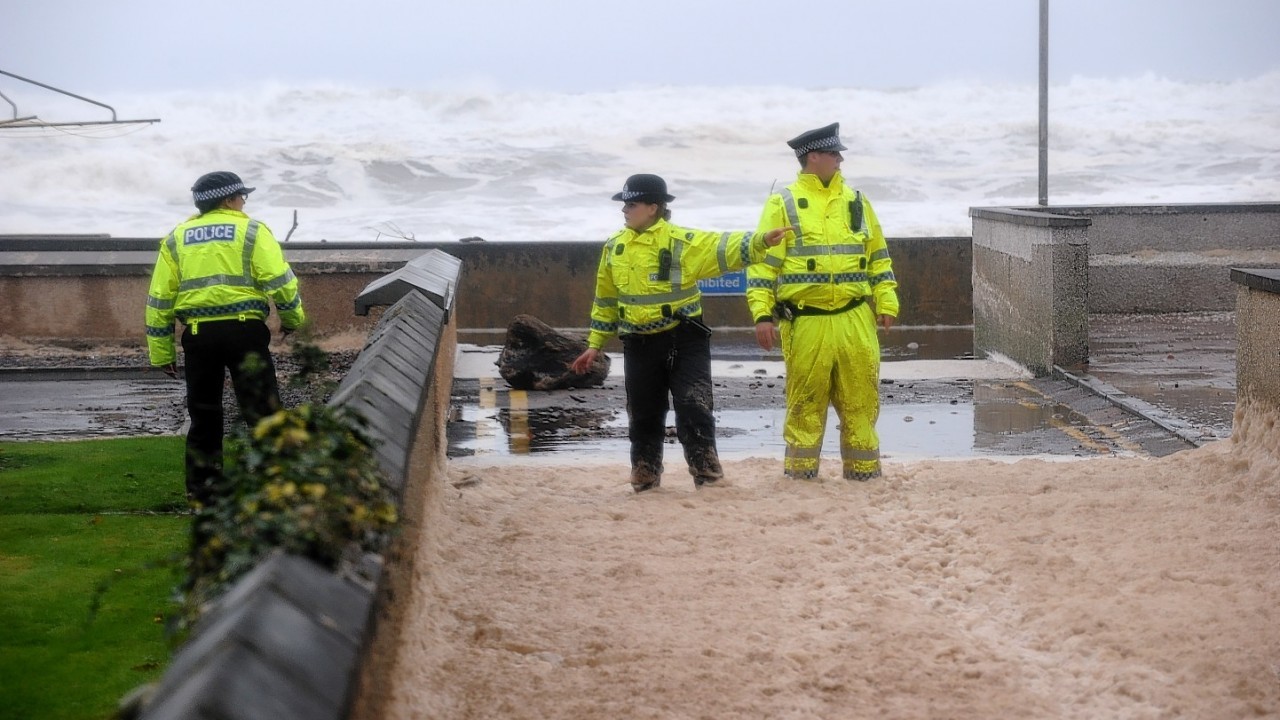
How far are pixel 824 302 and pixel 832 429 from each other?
9.20 ft

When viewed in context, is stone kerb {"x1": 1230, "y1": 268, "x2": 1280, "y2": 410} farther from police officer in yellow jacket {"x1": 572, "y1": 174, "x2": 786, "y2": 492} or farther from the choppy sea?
the choppy sea

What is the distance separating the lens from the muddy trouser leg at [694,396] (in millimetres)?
8227

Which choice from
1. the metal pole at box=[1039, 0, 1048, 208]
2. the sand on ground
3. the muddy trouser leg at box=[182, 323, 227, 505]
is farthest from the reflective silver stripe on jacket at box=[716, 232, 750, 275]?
the metal pole at box=[1039, 0, 1048, 208]

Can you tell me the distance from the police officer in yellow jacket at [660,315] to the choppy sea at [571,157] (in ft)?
123

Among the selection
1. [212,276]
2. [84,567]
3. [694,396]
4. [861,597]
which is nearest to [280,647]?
[861,597]

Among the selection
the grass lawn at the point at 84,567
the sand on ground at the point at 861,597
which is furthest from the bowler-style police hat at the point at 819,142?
the grass lawn at the point at 84,567

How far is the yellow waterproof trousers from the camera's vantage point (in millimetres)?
8312

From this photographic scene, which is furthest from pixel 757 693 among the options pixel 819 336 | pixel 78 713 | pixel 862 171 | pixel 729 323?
pixel 862 171

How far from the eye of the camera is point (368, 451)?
12.8 ft

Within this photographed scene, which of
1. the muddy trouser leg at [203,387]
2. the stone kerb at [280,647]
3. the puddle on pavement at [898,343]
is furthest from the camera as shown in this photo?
the puddle on pavement at [898,343]

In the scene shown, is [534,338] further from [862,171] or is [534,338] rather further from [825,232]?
[862,171]

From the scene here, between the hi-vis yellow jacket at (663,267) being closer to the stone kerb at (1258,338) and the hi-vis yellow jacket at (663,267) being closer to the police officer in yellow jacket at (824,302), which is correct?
the police officer in yellow jacket at (824,302)

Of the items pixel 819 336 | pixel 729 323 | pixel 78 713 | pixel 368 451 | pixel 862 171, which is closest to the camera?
pixel 368 451

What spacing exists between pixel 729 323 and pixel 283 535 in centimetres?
1580
